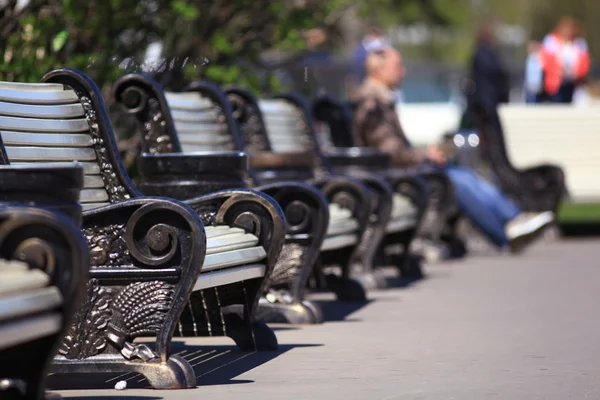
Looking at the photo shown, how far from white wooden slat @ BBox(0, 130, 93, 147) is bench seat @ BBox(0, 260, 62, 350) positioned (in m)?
2.05

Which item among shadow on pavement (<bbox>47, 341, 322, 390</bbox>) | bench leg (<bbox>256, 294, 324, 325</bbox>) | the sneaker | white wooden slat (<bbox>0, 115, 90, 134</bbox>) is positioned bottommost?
the sneaker

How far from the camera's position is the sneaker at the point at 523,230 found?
14.1 metres

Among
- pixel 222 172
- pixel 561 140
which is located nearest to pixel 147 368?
pixel 222 172

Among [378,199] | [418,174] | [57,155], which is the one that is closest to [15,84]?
[57,155]

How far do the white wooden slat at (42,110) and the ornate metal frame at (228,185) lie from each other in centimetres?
74

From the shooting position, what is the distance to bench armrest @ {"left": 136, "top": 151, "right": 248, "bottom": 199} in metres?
7.91

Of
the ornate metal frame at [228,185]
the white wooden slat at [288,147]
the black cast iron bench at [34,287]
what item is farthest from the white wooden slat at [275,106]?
the black cast iron bench at [34,287]

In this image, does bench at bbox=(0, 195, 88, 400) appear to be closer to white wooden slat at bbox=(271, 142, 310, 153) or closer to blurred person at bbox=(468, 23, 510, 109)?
white wooden slat at bbox=(271, 142, 310, 153)

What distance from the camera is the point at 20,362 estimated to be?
488 cm

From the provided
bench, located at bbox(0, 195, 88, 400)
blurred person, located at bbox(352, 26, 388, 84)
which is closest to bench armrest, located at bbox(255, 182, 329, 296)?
bench, located at bbox(0, 195, 88, 400)

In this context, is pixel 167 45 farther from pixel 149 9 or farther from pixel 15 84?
pixel 15 84

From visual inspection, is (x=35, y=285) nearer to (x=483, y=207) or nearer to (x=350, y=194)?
(x=350, y=194)

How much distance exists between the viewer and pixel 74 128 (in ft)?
23.6

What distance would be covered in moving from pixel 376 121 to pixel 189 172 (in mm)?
5090
